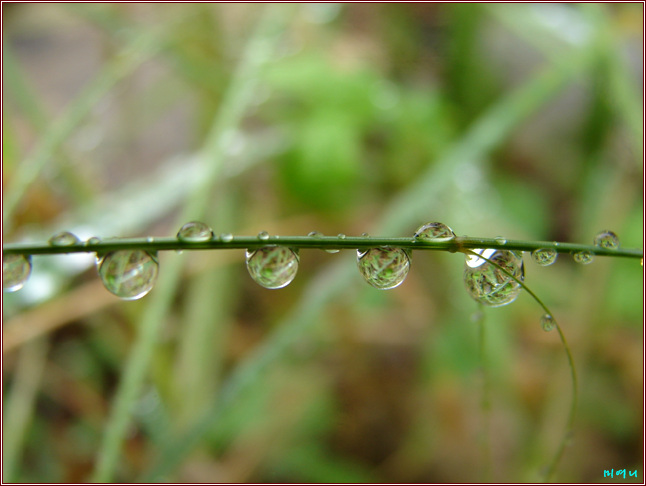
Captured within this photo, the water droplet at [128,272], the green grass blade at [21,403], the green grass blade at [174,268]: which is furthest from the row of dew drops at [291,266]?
the green grass blade at [21,403]

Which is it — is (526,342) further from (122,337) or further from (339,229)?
(122,337)

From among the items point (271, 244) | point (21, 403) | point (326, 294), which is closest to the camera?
point (271, 244)

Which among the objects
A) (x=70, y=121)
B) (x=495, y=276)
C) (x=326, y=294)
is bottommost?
(x=495, y=276)

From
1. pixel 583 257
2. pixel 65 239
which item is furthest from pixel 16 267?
pixel 583 257

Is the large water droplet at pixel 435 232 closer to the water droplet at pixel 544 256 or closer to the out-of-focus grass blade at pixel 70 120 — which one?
the water droplet at pixel 544 256

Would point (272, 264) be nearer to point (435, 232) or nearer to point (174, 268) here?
point (435, 232)

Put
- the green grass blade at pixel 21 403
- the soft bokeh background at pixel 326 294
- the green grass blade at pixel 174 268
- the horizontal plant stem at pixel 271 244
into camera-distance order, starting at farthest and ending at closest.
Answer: the soft bokeh background at pixel 326 294
the green grass blade at pixel 21 403
the green grass blade at pixel 174 268
the horizontal plant stem at pixel 271 244

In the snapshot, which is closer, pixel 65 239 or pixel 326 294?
pixel 65 239
